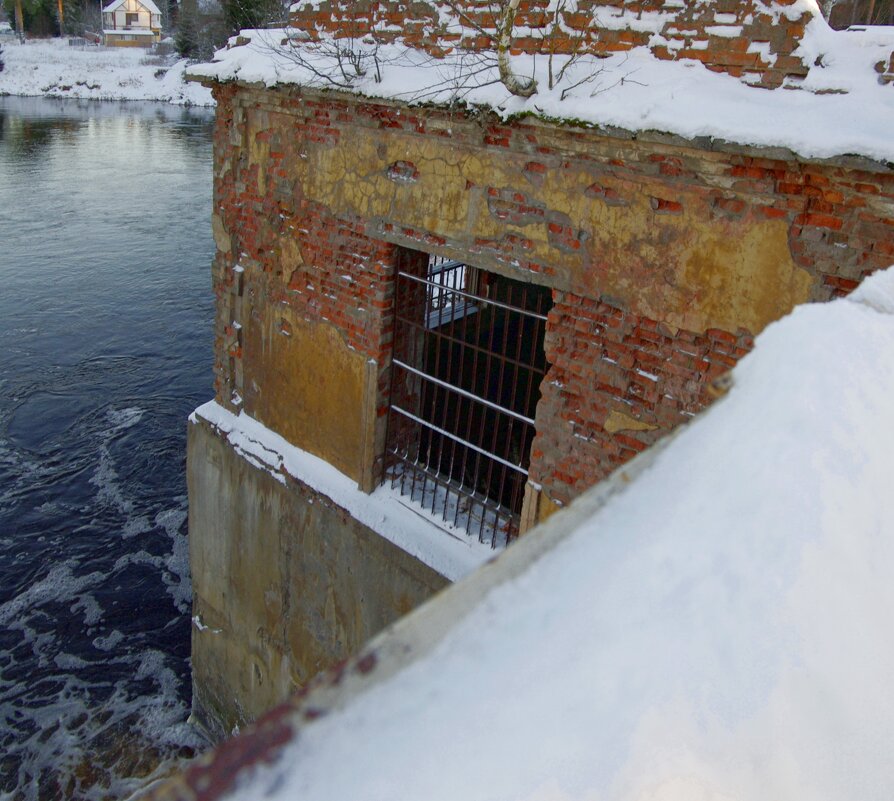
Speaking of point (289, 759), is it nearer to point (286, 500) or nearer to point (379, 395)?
point (379, 395)

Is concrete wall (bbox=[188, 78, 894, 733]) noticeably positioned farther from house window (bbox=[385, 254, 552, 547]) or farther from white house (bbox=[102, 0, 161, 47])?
white house (bbox=[102, 0, 161, 47])

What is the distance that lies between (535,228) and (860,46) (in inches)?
59.9

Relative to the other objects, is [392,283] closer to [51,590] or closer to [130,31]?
[51,590]

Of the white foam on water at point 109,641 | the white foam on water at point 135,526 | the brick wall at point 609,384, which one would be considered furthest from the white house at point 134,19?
the brick wall at point 609,384

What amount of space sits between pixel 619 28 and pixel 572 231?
923 mm

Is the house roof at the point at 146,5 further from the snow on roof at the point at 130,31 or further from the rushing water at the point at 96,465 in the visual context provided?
the rushing water at the point at 96,465

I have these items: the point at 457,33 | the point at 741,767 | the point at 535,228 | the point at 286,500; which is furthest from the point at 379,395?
the point at 741,767

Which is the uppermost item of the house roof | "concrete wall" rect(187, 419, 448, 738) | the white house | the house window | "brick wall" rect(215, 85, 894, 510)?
the house roof

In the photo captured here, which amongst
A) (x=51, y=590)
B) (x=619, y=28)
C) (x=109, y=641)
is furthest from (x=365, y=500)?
(x=51, y=590)

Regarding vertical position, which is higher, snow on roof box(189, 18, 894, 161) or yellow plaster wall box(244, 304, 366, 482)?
snow on roof box(189, 18, 894, 161)

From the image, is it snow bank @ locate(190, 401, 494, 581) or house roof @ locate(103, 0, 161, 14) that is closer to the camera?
snow bank @ locate(190, 401, 494, 581)

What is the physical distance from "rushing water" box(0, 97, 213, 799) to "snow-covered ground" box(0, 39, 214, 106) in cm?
1966

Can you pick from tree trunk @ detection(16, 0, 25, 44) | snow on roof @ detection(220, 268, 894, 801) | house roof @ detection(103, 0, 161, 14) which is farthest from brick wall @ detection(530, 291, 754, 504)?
house roof @ detection(103, 0, 161, 14)

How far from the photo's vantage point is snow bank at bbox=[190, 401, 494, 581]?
4762 millimetres
